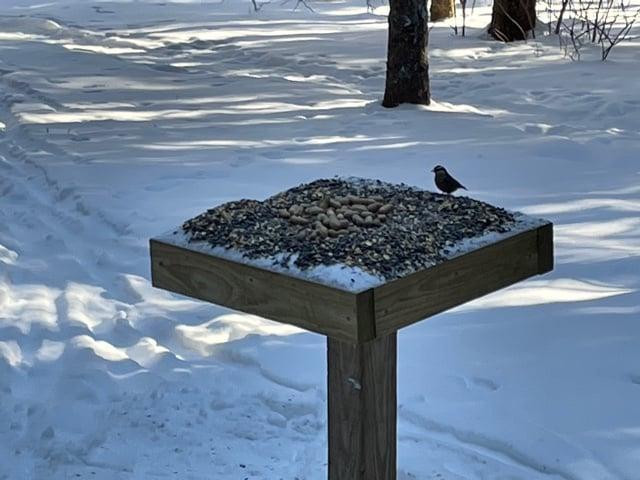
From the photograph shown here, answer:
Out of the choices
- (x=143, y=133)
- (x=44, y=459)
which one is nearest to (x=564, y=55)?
(x=143, y=133)

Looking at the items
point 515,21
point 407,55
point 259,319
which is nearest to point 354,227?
point 259,319

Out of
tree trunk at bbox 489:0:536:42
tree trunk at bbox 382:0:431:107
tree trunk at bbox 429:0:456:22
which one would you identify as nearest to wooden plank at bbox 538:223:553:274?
tree trunk at bbox 382:0:431:107

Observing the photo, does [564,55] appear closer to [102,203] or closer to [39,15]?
[102,203]

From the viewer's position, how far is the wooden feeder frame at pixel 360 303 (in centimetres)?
234

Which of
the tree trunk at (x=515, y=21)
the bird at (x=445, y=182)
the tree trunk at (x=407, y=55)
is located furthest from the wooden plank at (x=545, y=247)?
the tree trunk at (x=515, y=21)

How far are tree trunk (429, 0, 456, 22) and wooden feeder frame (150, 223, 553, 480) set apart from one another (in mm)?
10944

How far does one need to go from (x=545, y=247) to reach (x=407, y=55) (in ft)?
18.7

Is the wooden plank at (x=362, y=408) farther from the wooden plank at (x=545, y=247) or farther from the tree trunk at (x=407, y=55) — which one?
the tree trunk at (x=407, y=55)

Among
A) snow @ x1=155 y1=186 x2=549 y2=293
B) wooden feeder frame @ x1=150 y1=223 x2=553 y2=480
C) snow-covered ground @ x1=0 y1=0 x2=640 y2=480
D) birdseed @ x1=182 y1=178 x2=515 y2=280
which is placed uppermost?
birdseed @ x1=182 y1=178 x2=515 y2=280

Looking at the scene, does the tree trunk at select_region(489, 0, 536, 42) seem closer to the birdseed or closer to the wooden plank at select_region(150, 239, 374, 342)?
the birdseed

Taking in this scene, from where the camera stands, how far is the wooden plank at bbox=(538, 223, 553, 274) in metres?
2.70

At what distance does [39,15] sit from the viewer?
1427 centimetres

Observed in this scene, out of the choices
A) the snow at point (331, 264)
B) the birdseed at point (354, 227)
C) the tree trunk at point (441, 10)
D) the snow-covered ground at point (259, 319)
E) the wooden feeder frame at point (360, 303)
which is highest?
the tree trunk at point (441, 10)

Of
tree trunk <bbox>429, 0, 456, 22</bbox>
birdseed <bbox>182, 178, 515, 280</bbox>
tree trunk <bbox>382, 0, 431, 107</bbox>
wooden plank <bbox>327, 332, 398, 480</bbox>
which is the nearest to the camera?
birdseed <bbox>182, 178, 515, 280</bbox>
